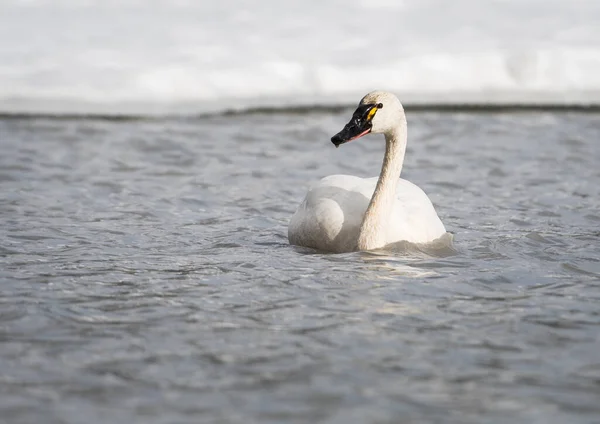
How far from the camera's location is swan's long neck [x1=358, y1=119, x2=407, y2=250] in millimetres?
6898

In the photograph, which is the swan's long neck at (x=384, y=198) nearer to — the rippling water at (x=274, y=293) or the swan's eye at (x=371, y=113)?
the rippling water at (x=274, y=293)

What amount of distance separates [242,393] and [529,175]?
6123 millimetres

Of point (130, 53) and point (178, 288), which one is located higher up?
point (130, 53)

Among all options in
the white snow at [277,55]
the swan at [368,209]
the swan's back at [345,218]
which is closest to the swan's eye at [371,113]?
the swan at [368,209]

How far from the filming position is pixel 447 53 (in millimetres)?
12609

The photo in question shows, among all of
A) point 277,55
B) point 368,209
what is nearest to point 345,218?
point 368,209

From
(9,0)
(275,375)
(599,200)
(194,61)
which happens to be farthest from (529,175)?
(9,0)

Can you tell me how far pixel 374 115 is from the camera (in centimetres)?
699

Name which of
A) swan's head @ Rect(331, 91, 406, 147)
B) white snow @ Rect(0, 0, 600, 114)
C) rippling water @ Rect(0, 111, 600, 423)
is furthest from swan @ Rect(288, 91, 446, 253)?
white snow @ Rect(0, 0, 600, 114)

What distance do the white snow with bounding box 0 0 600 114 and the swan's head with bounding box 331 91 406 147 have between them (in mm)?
4863

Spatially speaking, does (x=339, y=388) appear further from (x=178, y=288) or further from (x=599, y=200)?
(x=599, y=200)

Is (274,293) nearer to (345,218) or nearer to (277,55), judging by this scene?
(345,218)

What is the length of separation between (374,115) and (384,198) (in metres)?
0.53

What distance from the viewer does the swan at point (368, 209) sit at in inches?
273
